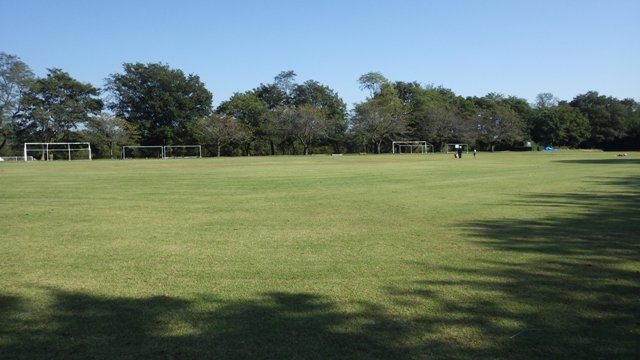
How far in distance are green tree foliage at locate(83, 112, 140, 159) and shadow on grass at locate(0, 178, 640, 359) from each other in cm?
8237

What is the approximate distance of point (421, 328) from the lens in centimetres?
423

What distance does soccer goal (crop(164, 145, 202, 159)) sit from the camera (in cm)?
8711

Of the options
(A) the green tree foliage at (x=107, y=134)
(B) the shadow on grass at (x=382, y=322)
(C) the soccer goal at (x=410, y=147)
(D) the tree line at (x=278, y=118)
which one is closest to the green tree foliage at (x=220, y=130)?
(D) the tree line at (x=278, y=118)

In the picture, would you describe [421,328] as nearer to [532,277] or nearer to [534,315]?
[534,315]

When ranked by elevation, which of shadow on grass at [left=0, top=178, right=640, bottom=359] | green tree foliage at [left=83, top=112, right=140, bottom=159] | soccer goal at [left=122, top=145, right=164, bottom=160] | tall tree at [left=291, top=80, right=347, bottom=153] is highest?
tall tree at [left=291, top=80, right=347, bottom=153]

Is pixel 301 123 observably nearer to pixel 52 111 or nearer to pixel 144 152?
pixel 144 152

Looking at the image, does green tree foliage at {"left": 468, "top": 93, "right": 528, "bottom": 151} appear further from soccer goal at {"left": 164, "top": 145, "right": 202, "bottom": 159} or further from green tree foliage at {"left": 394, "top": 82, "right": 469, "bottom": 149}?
soccer goal at {"left": 164, "top": 145, "right": 202, "bottom": 159}

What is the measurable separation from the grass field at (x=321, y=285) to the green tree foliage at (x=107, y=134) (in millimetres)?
75196

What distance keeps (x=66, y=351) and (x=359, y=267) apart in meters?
3.57

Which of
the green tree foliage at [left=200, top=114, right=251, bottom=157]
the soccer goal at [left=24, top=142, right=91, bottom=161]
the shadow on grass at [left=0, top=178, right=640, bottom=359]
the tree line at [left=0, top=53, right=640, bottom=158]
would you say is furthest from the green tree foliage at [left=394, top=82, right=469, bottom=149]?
the shadow on grass at [left=0, top=178, right=640, bottom=359]

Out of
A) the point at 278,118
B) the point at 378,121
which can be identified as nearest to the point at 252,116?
the point at 278,118

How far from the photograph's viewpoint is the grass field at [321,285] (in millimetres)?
3943

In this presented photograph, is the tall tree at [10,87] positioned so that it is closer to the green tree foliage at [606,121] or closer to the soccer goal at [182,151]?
the soccer goal at [182,151]

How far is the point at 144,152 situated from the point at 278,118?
82.9 ft
